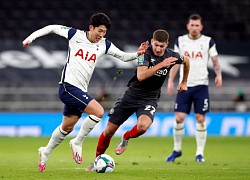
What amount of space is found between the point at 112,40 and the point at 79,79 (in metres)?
15.6

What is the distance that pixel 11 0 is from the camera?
28188 millimetres

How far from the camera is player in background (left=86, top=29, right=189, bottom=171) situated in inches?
414

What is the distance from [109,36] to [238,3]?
6850 millimetres

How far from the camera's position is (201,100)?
43.5 feet

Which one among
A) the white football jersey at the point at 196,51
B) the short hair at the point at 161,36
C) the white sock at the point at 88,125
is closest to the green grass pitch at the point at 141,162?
the white sock at the point at 88,125

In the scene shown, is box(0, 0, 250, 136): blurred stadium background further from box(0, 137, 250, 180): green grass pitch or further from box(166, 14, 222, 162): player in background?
box(166, 14, 222, 162): player in background

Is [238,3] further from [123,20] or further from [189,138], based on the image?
[189,138]

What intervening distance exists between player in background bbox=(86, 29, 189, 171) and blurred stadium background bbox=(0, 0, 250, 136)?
36.2 ft

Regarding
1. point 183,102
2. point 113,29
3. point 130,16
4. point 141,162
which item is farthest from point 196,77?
point 130,16

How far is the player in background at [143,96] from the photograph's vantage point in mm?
10516

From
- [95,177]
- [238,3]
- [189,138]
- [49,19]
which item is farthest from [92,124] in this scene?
[238,3]

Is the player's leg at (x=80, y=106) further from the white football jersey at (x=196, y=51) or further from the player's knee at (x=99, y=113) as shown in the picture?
the white football jersey at (x=196, y=51)

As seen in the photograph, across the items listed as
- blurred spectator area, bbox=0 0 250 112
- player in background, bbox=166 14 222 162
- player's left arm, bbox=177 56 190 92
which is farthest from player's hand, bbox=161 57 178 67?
blurred spectator area, bbox=0 0 250 112

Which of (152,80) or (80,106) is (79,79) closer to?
(80,106)
